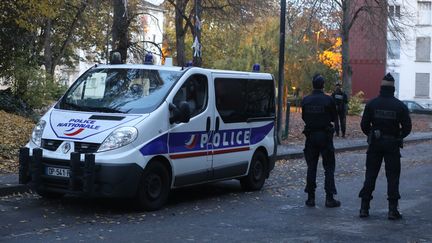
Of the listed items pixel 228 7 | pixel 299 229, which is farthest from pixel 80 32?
pixel 299 229

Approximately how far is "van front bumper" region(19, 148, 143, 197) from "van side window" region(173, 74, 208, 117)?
148cm

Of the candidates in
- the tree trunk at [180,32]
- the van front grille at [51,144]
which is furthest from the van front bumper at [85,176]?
the tree trunk at [180,32]

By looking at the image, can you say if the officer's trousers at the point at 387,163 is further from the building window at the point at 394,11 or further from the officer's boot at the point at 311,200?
the building window at the point at 394,11

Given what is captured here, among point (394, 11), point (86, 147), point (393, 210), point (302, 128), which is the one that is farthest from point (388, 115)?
point (394, 11)

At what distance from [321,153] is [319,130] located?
1.28ft

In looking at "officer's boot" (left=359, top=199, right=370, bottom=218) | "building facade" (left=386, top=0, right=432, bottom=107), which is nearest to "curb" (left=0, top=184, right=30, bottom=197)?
"officer's boot" (left=359, top=199, right=370, bottom=218)

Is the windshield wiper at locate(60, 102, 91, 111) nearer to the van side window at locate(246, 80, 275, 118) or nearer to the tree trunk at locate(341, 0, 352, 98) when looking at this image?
the van side window at locate(246, 80, 275, 118)

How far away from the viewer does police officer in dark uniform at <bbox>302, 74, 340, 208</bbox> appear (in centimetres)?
936

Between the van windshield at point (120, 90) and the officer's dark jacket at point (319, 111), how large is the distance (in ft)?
6.42

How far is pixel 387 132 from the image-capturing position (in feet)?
27.9

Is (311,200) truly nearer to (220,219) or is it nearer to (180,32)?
(220,219)

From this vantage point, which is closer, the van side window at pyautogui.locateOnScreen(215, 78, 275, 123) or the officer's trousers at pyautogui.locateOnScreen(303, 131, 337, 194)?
the officer's trousers at pyautogui.locateOnScreen(303, 131, 337, 194)

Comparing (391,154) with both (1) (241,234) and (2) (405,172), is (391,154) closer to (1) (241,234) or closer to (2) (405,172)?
(1) (241,234)

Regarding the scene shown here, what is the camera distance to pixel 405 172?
48.2ft
